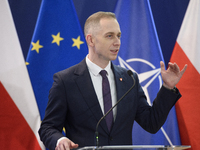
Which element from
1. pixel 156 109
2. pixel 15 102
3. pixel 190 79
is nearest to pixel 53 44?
pixel 15 102

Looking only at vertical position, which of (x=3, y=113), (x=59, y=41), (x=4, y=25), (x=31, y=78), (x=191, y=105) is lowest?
(x=191, y=105)

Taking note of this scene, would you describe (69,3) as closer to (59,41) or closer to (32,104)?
(59,41)

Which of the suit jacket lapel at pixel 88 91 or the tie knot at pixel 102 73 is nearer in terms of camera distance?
the suit jacket lapel at pixel 88 91

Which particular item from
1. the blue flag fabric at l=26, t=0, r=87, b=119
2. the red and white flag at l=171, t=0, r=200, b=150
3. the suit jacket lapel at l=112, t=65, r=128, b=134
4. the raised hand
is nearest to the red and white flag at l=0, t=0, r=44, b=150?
the blue flag fabric at l=26, t=0, r=87, b=119

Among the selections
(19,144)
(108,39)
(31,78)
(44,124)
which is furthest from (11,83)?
(108,39)

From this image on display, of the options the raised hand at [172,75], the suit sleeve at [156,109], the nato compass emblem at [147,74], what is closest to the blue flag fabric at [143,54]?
the nato compass emblem at [147,74]

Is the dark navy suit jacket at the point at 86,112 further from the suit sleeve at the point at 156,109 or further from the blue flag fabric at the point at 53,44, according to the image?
the blue flag fabric at the point at 53,44

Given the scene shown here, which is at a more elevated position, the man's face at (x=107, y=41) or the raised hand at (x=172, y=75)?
the man's face at (x=107, y=41)

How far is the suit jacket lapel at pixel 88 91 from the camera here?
1625 mm

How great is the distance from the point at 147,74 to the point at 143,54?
0.22 meters

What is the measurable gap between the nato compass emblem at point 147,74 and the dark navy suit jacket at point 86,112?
0.80 meters

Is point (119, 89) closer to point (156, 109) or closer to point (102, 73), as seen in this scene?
point (102, 73)

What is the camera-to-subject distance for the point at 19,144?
2.28m

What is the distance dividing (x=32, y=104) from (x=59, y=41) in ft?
2.32
